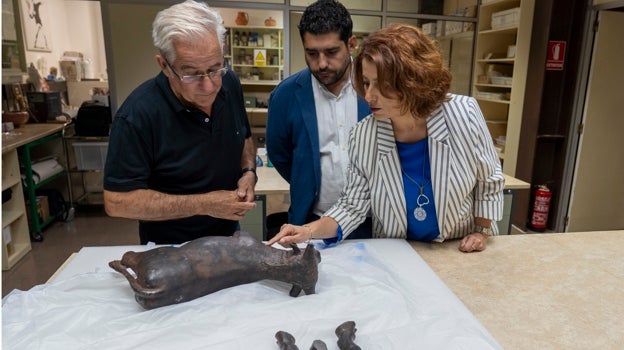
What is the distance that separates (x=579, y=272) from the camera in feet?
4.13

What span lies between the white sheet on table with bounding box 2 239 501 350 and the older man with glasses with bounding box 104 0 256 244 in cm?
30

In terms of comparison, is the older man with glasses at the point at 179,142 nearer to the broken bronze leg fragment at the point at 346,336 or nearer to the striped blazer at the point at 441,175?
the striped blazer at the point at 441,175

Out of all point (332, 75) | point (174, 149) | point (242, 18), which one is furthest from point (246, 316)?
point (242, 18)

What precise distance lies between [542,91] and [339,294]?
3.30 m

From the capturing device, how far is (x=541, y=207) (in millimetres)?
3748

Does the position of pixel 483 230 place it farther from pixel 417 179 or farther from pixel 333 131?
pixel 333 131

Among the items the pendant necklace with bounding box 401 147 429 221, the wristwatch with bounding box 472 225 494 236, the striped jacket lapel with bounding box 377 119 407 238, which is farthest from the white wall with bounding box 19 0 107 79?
the wristwatch with bounding box 472 225 494 236

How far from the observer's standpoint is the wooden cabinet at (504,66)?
12.0 feet

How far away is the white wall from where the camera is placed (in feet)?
19.0

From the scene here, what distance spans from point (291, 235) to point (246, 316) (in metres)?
0.35

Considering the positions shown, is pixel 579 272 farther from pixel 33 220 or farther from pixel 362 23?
pixel 33 220

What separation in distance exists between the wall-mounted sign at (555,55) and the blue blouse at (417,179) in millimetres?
2867

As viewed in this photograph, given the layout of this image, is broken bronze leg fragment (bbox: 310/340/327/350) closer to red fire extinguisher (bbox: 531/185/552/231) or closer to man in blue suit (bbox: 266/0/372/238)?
man in blue suit (bbox: 266/0/372/238)

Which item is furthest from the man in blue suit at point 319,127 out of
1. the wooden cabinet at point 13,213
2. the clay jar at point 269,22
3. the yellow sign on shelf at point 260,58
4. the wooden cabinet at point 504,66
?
the yellow sign on shelf at point 260,58
